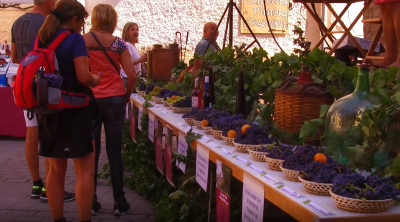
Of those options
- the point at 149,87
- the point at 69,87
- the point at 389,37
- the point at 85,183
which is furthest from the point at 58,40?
the point at 389,37

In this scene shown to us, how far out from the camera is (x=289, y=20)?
14.5 m

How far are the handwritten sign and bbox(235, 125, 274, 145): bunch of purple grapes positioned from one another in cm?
1171

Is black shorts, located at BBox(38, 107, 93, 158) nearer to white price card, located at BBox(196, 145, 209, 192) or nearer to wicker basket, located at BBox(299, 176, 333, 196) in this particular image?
white price card, located at BBox(196, 145, 209, 192)

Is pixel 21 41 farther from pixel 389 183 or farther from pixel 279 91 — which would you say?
pixel 389 183

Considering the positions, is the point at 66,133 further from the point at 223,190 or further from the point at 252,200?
the point at 252,200

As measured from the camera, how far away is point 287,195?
1680mm

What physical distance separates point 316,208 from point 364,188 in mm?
144

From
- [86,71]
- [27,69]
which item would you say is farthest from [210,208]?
[27,69]

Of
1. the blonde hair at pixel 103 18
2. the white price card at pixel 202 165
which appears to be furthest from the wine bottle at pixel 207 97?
the blonde hair at pixel 103 18

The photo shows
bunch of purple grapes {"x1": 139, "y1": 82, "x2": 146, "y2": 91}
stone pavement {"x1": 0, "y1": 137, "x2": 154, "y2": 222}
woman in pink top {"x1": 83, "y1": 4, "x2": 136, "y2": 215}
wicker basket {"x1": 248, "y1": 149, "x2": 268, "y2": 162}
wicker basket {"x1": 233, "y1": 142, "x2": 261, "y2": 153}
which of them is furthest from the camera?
bunch of purple grapes {"x1": 139, "y1": 82, "x2": 146, "y2": 91}

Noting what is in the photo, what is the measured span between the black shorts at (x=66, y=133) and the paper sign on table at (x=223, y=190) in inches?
36.6

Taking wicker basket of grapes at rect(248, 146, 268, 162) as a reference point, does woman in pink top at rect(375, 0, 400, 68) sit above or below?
above

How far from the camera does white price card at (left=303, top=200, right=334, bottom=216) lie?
→ 58.6 inches

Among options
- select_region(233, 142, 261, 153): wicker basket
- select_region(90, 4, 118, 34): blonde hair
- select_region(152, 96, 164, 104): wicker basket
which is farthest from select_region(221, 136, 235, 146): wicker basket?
select_region(152, 96, 164, 104): wicker basket
